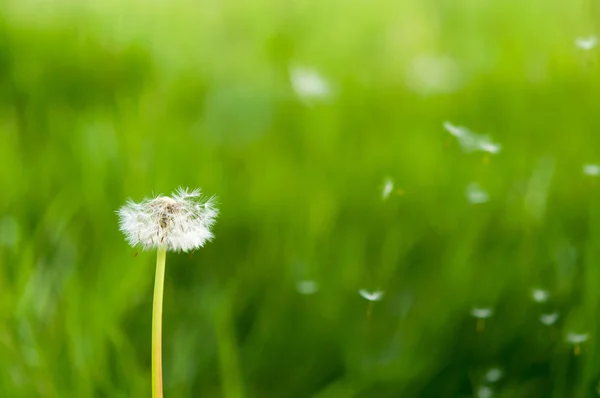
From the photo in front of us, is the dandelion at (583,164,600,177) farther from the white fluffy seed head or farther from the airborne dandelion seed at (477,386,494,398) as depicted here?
the white fluffy seed head

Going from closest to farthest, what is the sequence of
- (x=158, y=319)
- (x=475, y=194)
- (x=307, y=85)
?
(x=158, y=319), (x=475, y=194), (x=307, y=85)

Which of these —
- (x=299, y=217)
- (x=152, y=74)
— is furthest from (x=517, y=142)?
(x=152, y=74)

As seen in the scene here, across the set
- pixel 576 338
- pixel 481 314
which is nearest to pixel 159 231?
pixel 481 314

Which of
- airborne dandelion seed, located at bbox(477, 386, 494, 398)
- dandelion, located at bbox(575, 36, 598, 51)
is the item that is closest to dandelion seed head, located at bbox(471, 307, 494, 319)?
airborne dandelion seed, located at bbox(477, 386, 494, 398)

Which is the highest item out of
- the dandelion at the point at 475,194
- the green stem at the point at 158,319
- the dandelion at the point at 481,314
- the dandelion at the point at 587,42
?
the dandelion at the point at 587,42

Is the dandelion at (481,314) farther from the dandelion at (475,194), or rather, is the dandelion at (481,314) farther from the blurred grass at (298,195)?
the dandelion at (475,194)

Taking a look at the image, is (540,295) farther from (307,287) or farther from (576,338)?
(307,287)

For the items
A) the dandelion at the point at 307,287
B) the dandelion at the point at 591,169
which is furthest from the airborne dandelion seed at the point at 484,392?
the dandelion at the point at 591,169
